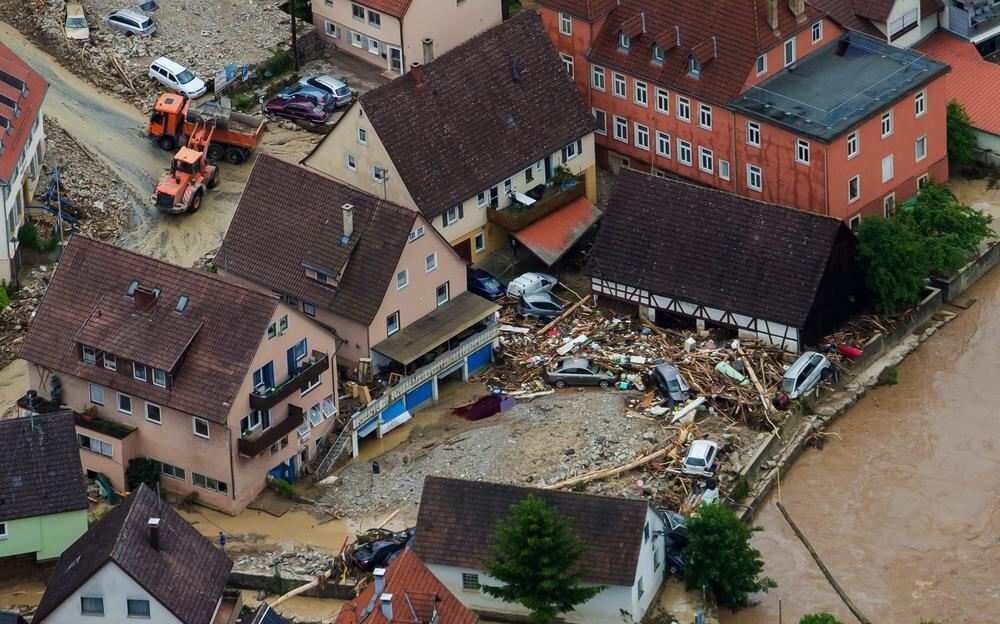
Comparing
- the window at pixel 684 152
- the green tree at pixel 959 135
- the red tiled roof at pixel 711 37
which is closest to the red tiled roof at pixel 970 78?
the green tree at pixel 959 135

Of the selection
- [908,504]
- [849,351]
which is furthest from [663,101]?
[908,504]

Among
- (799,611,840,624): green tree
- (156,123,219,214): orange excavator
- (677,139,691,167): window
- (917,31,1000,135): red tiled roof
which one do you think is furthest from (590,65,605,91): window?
(799,611,840,624): green tree

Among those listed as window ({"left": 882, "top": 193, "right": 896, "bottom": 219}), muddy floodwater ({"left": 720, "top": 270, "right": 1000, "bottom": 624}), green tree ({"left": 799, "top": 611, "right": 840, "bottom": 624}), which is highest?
green tree ({"left": 799, "top": 611, "right": 840, "bottom": 624})

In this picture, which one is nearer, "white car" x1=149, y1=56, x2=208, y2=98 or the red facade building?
the red facade building

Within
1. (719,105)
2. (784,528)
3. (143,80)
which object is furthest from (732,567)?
(143,80)

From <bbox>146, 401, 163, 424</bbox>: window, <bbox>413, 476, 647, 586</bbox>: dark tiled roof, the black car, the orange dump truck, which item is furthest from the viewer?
the orange dump truck

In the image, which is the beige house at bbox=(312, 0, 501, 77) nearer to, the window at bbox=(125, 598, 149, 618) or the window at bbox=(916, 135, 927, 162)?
the window at bbox=(916, 135, 927, 162)

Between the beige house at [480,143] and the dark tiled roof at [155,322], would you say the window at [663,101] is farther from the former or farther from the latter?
the dark tiled roof at [155,322]

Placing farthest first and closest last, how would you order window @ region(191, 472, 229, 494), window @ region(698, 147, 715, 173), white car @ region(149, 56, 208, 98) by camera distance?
white car @ region(149, 56, 208, 98) → window @ region(698, 147, 715, 173) → window @ region(191, 472, 229, 494)
